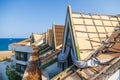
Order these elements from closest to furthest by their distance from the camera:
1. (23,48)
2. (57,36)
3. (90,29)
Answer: (90,29) < (57,36) < (23,48)

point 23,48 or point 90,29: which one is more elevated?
point 90,29

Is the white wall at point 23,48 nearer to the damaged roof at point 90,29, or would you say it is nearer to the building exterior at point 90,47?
the building exterior at point 90,47

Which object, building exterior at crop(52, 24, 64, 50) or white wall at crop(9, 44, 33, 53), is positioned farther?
white wall at crop(9, 44, 33, 53)

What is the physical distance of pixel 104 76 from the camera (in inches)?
→ 374

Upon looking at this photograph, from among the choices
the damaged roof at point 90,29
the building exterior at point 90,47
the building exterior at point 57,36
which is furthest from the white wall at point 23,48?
the damaged roof at point 90,29

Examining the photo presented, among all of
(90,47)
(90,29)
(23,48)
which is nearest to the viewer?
(90,47)

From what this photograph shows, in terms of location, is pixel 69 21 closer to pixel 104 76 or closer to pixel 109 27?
pixel 109 27

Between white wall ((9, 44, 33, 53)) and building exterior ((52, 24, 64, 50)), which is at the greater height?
building exterior ((52, 24, 64, 50))

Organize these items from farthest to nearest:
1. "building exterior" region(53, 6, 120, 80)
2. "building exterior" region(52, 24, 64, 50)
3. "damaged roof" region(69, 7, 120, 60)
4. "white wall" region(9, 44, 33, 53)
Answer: "white wall" region(9, 44, 33, 53) → "building exterior" region(52, 24, 64, 50) → "damaged roof" region(69, 7, 120, 60) → "building exterior" region(53, 6, 120, 80)

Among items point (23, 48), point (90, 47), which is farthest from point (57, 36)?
point (23, 48)

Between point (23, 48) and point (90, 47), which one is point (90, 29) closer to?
point (90, 47)

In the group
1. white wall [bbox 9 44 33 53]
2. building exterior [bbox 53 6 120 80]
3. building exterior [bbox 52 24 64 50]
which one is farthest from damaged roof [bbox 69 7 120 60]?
white wall [bbox 9 44 33 53]

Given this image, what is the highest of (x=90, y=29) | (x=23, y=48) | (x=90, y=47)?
(x=90, y=29)

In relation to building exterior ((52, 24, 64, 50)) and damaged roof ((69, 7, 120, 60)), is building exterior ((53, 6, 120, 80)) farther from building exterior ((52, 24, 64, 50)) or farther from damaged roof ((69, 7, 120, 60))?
building exterior ((52, 24, 64, 50))
